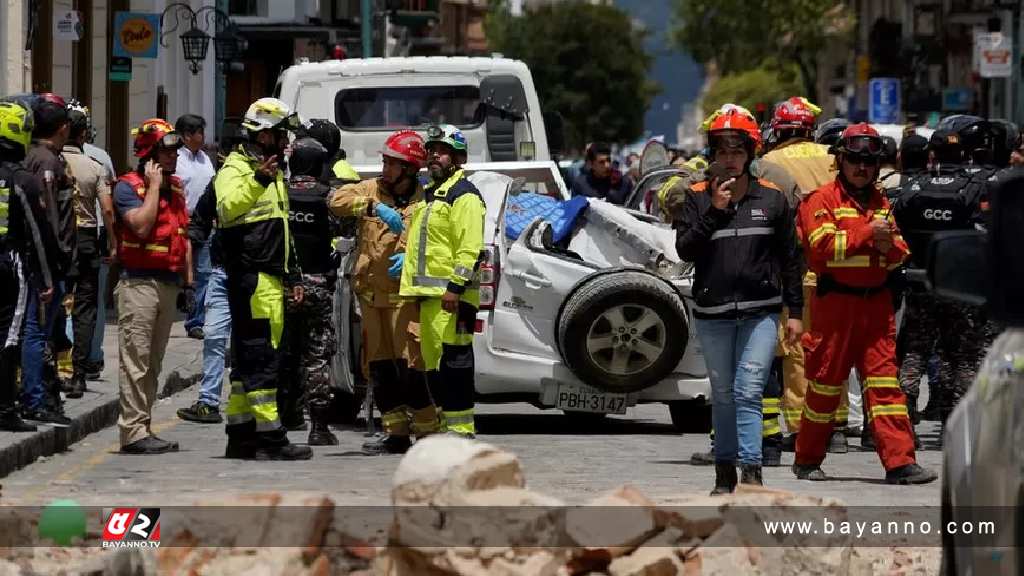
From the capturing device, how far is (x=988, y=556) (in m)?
5.12

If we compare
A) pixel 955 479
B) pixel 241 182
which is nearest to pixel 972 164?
pixel 241 182

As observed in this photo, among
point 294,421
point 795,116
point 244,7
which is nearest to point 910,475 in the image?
point 795,116

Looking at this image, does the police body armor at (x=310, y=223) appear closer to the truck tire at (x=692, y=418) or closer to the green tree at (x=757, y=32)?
the truck tire at (x=692, y=418)

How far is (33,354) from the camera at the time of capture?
13469 millimetres

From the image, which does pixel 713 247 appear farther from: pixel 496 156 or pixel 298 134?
pixel 496 156

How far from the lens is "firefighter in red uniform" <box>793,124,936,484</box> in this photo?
11.6 metres

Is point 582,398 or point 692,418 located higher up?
point 582,398

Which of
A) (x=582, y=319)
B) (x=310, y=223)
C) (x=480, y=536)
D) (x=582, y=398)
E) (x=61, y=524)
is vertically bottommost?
(x=582, y=398)

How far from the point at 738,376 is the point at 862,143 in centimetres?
149

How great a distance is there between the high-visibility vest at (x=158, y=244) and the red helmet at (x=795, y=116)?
3.52m

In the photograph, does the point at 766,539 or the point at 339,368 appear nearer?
the point at 766,539

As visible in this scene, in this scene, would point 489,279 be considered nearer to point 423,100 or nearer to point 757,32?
point 423,100

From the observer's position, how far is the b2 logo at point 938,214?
1325 cm

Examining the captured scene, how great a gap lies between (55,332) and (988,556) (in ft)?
35.2
